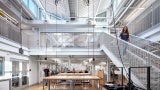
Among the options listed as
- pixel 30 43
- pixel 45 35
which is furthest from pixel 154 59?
pixel 45 35

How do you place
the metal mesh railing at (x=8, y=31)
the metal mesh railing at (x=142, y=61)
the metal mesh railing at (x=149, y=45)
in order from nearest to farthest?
the metal mesh railing at (x=142, y=61), the metal mesh railing at (x=149, y=45), the metal mesh railing at (x=8, y=31)

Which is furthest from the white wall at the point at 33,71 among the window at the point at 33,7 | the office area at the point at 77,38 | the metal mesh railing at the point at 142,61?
the metal mesh railing at the point at 142,61

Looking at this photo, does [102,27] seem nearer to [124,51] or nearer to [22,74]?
[22,74]

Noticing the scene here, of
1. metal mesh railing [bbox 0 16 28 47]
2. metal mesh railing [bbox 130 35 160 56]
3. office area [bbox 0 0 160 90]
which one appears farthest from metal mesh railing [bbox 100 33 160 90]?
metal mesh railing [bbox 0 16 28 47]

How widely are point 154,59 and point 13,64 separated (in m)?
9.88

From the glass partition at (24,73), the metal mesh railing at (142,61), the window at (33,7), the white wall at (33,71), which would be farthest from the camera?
the white wall at (33,71)

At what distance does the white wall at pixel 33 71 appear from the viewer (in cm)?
1910

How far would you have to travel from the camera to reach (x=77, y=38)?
2066 centimetres

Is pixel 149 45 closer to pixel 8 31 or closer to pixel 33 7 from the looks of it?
pixel 8 31

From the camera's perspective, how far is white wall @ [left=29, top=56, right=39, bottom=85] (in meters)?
19.1

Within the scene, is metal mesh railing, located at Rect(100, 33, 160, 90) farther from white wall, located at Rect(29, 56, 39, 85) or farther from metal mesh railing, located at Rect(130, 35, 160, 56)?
white wall, located at Rect(29, 56, 39, 85)

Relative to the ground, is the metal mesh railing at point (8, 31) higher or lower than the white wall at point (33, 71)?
higher

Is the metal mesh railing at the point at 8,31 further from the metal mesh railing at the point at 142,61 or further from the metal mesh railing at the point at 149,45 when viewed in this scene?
the metal mesh railing at the point at 149,45

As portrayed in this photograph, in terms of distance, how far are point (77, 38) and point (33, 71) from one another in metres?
4.33
